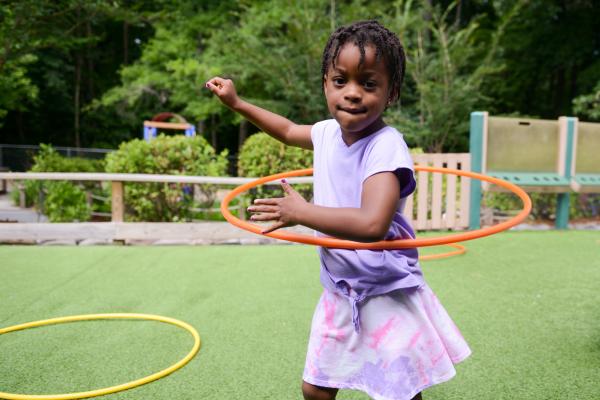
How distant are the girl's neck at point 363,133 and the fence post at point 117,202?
524 centimetres

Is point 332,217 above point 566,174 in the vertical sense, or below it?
below

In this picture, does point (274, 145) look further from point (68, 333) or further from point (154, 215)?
point (68, 333)

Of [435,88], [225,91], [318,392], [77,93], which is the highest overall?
[77,93]

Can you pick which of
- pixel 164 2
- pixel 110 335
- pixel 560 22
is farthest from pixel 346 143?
pixel 560 22

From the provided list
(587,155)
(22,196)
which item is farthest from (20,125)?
(587,155)

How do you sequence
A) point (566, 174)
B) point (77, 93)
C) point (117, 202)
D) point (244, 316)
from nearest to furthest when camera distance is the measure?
point (244, 316) < point (117, 202) < point (566, 174) < point (77, 93)

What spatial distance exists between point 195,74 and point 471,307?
12.1 m

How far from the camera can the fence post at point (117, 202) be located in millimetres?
6375

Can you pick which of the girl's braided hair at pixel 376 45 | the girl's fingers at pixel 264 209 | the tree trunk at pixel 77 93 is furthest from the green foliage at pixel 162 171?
the tree trunk at pixel 77 93

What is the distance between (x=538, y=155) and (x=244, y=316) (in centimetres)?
559

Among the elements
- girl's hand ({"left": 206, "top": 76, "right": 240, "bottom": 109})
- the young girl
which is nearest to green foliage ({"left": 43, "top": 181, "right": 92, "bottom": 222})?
girl's hand ({"left": 206, "top": 76, "right": 240, "bottom": 109})

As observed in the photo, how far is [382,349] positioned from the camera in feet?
5.62

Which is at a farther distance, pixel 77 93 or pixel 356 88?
pixel 77 93

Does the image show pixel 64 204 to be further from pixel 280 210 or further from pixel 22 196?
pixel 280 210
